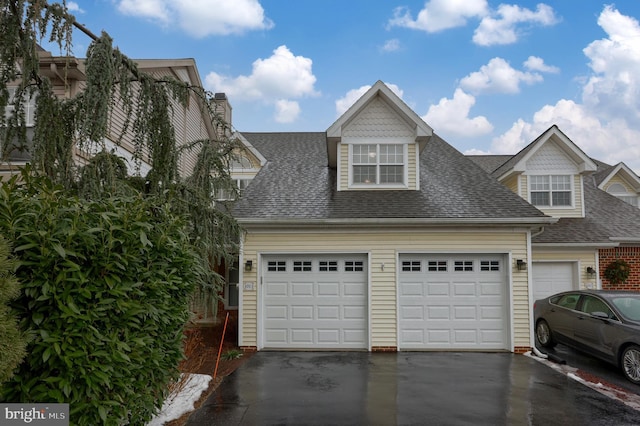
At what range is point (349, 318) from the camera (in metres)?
10.4

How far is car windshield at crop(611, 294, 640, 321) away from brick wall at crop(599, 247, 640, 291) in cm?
484

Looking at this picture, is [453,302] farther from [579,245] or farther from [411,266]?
[579,245]

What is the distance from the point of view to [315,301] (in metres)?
10.4

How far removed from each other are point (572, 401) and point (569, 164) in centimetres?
956

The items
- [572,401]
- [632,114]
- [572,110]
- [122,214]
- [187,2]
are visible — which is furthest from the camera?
[572,110]

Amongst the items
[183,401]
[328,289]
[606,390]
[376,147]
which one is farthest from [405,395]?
[376,147]

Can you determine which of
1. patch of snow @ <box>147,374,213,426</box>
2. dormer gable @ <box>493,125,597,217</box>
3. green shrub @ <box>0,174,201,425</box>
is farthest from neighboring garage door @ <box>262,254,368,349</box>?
dormer gable @ <box>493,125,597,217</box>

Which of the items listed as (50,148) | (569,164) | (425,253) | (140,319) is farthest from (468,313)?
(50,148)

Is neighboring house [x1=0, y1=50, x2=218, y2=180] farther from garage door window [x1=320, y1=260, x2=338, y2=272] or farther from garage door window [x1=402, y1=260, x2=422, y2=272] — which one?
garage door window [x1=402, y1=260, x2=422, y2=272]

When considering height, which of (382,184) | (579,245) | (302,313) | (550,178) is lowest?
(302,313)

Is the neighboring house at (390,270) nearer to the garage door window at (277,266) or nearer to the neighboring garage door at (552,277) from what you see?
the garage door window at (277,266)

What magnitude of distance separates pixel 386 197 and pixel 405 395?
18.6 ft

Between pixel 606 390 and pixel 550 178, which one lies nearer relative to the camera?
pixel 606 390

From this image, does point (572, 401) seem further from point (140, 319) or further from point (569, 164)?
point (569, 164)
